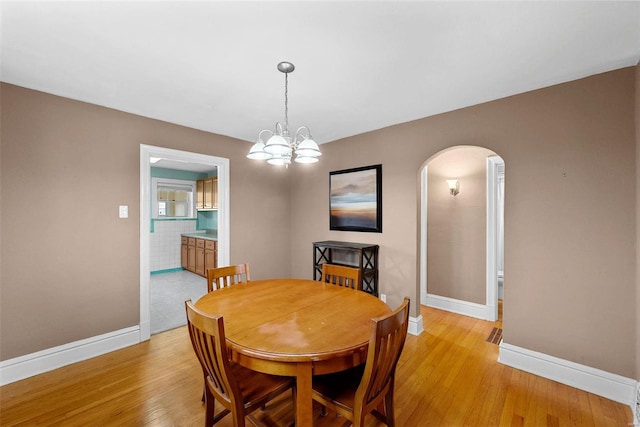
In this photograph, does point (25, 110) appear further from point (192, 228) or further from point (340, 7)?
point (192, 228)

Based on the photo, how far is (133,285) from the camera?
9.26 ft

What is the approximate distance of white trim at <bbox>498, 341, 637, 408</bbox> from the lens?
191cm

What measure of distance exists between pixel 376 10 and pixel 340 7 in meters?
0.20

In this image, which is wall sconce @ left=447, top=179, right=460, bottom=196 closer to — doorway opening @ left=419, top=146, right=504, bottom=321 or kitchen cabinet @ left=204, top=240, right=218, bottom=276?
doorway opening @ left=419, top=146, right=504, bottom=321

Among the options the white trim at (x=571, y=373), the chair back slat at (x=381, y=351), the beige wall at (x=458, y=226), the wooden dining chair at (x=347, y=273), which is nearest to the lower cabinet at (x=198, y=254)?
the wooden dining chair at (x=347, y=273)

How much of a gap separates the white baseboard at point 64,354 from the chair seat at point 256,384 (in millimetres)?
1933

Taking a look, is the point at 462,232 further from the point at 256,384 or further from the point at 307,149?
the point at 256,384

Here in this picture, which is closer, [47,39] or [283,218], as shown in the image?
[47,39]

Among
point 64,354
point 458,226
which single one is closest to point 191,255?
point 64,354

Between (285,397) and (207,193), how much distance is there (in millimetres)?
4979

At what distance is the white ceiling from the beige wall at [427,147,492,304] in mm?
1237

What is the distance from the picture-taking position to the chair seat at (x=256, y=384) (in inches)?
53.8

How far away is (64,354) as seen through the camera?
2.38 m

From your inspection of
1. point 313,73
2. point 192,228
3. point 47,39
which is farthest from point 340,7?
point 192,228
